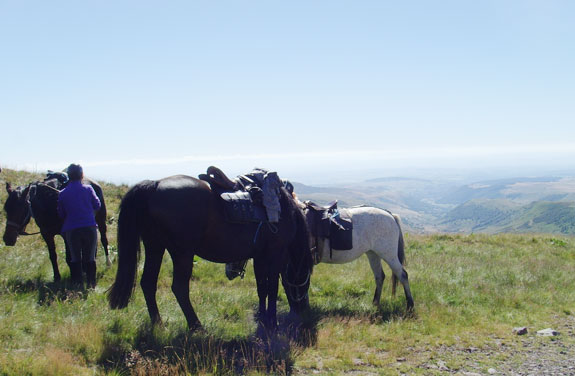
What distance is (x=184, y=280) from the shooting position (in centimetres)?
526

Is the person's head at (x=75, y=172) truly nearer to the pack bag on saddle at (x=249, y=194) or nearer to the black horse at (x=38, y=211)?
the black horse at (x=38, y=211)

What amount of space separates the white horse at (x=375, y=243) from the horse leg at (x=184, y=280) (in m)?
3.07

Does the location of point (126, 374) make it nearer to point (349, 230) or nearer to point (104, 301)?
point (104, 301)

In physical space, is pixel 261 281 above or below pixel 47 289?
above

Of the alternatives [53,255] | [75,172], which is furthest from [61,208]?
[53,255]

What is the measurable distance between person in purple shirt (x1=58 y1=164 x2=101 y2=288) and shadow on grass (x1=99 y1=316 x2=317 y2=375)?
235 centimetres

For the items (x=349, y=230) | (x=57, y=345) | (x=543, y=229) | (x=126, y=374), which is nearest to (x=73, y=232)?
(x=57, y=345)

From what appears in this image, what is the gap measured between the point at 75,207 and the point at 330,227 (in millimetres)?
4822

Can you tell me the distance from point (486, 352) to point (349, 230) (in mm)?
3148

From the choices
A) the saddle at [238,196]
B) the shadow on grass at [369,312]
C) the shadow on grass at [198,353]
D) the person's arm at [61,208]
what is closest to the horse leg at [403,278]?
the shadow on grass at [369,312]

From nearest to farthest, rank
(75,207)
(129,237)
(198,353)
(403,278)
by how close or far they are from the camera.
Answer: (198,353)
(129,237)
(75,207)
(403,278)

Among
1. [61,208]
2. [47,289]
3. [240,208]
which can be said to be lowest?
[47,289]

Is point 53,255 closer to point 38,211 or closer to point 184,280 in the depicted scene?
point 38,211

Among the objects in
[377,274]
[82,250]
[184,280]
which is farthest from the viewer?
[377,274]
